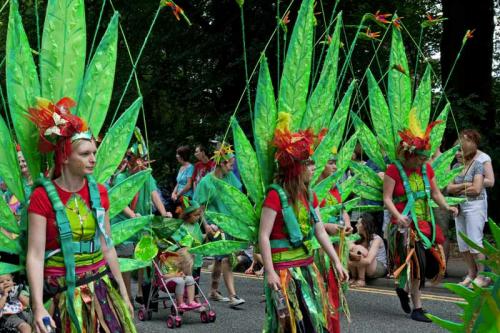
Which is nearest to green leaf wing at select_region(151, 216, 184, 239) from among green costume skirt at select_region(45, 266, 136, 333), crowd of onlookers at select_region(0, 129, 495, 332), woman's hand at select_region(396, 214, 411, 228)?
crowd of onlookers at select_region(0, 129, 495, 332)

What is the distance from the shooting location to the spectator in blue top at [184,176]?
1172 centimetres

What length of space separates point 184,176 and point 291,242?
7338 millimetres

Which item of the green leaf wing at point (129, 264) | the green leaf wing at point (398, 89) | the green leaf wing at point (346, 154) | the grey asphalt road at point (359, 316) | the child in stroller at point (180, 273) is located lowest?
the grey asphalt road at point (359, 316)

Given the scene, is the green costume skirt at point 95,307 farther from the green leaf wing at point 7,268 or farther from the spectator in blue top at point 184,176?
the spectator in blue top at point 184,176

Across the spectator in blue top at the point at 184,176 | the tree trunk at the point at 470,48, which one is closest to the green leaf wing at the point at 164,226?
the spectator in blue top at the point at 184,176

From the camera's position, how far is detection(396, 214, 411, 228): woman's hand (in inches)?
297

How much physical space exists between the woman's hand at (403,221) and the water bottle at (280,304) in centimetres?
280

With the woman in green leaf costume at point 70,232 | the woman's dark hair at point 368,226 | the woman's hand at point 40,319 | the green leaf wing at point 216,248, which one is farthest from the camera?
the woman's dark hair at point 368,226

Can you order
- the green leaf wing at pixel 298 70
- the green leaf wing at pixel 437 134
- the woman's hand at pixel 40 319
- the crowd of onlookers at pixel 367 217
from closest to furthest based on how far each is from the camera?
the woman's hand at pixel 40 319, the green leaf wing at pixel 298 70, the green leaf wing at pixel 437 134, the crowd of onlookers at pixel 367 217

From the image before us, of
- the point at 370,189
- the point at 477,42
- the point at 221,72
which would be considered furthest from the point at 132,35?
the point at 370,189

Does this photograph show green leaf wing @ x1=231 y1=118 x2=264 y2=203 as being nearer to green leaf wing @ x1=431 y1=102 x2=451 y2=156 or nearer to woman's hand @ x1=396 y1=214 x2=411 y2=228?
woman's hand @ x1=396 y1=214 x2=411 y2=228

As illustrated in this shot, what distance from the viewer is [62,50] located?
13.9ft

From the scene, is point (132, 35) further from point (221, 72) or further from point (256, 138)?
point (256, 138)

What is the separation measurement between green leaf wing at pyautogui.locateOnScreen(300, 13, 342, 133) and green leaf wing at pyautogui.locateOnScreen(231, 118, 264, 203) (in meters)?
0.46
